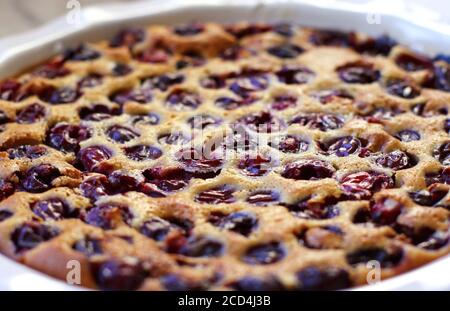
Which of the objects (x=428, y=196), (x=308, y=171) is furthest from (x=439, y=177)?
(x=308, y=171)

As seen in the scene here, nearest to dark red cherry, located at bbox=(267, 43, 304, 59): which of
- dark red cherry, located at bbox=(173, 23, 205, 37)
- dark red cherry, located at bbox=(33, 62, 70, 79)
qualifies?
dark red cherry, located at bbox=(173, 23, 205, 37)

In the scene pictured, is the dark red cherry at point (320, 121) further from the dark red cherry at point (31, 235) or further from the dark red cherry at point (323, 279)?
the dark red cherry at point (31, 235)

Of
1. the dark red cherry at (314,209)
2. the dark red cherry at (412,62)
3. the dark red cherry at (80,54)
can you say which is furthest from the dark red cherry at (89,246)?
the dark red cherry at (412,62)

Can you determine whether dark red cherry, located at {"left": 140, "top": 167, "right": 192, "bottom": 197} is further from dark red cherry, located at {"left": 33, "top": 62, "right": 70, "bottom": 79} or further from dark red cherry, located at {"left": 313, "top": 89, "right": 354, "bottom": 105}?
dark red cherry, located at {"left": 33, "top": 62, "right": 70, "bottom": 79}

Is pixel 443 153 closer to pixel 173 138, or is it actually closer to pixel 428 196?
pixel 428 196

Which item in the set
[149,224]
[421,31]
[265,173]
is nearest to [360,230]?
[265,173]
